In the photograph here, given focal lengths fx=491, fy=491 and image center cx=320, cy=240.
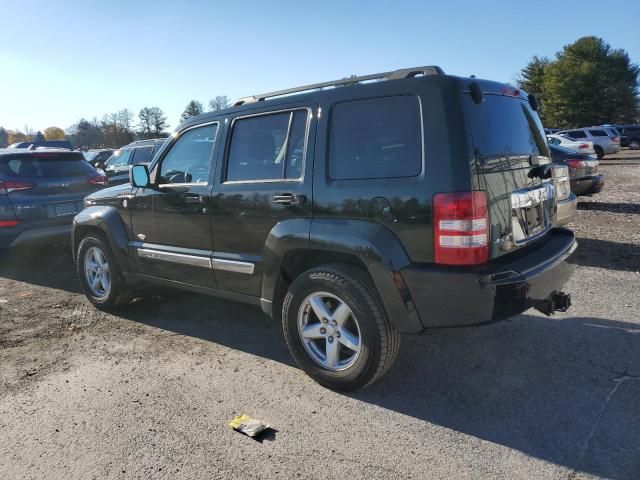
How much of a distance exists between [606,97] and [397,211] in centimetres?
6711

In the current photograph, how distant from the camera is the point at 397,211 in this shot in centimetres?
293

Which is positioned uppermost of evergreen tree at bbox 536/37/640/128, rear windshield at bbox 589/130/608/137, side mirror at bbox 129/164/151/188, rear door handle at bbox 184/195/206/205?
evergreen tree at bbox 536/37/640/128

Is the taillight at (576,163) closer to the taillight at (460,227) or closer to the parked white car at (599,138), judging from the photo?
the taillight at (460,227)

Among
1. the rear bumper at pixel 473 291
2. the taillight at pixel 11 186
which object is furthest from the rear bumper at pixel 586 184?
the taillight at pixel 11 186

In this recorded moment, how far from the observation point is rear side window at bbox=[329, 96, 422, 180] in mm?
2938

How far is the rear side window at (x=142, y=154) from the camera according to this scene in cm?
1272

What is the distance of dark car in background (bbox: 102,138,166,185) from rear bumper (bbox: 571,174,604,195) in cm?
967

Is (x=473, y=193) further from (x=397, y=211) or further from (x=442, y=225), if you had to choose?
(x=397, y=211)

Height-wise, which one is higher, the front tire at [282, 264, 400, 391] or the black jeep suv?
the black jeep suv

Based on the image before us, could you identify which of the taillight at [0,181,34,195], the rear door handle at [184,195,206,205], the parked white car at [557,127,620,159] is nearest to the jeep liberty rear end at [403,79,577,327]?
the rear door handle at [184,195,206,205]

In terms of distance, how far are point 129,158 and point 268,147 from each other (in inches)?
410

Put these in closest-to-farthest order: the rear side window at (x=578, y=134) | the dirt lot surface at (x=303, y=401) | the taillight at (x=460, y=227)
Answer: the dirt lot surface at (x=303, y=401) → the taillight at (x=460, y=227) → the rear side window at (x=578, y=134)

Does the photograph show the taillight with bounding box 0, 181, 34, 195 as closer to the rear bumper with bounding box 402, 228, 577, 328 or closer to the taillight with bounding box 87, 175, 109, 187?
the taillight with bounding box 87, 175, 109, 187

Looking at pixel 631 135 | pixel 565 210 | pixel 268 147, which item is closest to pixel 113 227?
pixel 268 147
